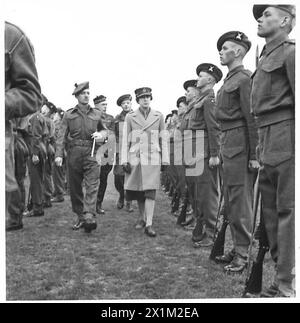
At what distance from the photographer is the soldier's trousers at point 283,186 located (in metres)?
3.03

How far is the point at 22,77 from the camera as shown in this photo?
8.46ft

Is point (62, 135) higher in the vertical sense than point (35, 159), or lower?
higher

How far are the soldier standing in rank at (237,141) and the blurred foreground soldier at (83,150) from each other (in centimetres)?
255

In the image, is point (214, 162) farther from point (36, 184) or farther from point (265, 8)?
point (36, 184)

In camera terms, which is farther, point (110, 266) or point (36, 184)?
point (36, 184)

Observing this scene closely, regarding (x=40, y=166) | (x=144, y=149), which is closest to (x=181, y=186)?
(x=144, y=149)

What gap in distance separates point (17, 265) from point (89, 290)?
1.27 meters

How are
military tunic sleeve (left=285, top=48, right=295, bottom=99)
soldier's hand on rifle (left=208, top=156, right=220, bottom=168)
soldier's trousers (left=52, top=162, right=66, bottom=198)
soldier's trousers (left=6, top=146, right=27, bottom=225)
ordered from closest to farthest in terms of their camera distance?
military tunic sleeve (left=285, top=48, right=295, bottom=99) → soldier's hand on rifle (left=208, top=156, right=220, bottom=168) → soldier's trousers (left=6, top=146, right=27, bottom=225) → soldier's trousers (left=52, top=162, right=66, bottom=198)

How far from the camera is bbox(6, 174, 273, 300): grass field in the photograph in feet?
12.2

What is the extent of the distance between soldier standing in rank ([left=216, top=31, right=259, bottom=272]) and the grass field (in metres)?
0.48

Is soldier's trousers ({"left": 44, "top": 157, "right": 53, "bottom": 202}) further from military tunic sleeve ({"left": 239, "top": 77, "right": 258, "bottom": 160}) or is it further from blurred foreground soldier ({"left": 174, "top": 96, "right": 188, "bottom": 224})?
military tunic sleeve ({"left": 239, "top": 77, "right": 258, "bottom": 160})

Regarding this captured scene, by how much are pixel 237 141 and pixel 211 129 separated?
3.57 ft

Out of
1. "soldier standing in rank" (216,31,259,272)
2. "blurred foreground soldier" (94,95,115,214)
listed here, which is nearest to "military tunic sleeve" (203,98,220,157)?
"soldier standing in rank" (216,31,259,272)
